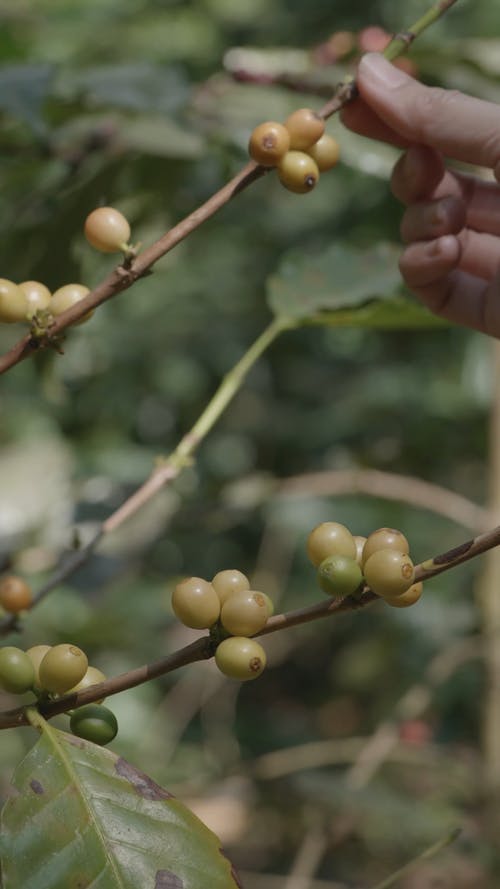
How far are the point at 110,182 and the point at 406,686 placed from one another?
143 centimetres

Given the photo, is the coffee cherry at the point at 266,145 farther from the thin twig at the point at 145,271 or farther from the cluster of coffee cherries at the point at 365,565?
the cluster of coffee cherries at the point at 365,565

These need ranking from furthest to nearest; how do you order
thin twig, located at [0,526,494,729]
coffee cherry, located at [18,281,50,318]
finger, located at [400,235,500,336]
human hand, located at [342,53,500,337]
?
finger, located at [400,235,500,336], human hand, located at [342,53,500,337], coffee cherry, located at [18,281,50,318], thin twig, located at [0,526,494,729]

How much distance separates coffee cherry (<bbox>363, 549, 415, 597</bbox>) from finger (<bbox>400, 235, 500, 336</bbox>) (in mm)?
336

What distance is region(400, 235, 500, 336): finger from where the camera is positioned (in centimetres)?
73

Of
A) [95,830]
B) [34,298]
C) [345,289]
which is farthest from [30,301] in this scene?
[345,289]

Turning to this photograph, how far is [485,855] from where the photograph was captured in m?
1.30

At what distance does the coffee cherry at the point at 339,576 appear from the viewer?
1.44 feet

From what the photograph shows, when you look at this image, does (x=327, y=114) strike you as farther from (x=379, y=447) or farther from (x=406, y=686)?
(x=406, y=686)

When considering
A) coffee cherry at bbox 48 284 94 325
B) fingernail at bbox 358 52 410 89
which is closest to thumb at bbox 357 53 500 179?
fingernail at bbox 358 52 410 89

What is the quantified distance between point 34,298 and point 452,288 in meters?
0.36

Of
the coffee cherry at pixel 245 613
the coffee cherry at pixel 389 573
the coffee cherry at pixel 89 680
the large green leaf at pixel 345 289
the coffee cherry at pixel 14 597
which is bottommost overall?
the coffee cherry at pixel 89 680

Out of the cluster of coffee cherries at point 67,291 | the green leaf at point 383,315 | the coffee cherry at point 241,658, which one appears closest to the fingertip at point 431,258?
the green leaf at point 383,315

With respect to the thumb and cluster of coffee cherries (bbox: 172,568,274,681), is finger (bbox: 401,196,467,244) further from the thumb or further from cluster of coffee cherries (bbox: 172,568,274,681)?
cluster of coffee cherries (bbox: 172,568,274,681)

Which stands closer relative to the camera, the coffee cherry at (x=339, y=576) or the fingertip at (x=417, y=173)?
the coffee cherry at (x=339, y=576)
